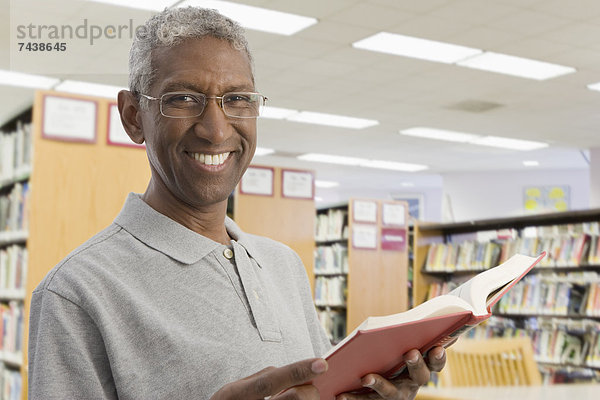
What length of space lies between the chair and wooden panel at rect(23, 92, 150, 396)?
1937mm

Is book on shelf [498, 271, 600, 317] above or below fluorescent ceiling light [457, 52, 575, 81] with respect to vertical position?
below

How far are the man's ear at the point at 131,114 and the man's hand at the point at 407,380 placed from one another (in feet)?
1.79

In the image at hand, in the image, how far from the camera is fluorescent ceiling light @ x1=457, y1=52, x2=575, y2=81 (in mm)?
7277

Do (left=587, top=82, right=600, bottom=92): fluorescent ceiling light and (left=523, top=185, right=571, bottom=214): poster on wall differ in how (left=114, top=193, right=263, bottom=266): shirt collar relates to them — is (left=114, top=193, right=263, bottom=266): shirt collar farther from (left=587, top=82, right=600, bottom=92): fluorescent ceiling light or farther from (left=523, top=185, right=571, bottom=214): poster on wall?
(left=523, top=185, right=571, bottom=214): poster on wall

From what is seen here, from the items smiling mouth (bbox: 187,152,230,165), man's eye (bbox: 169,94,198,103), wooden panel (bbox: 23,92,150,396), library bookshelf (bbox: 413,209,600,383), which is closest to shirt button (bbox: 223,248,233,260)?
smiling mouth (bbox: 187,152,230,165)

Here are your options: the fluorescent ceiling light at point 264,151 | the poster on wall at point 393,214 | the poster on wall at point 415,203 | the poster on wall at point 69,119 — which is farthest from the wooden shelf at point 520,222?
the poster on wall at point 415,203

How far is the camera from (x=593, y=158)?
1177 centimetres

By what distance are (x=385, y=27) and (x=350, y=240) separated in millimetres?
2738

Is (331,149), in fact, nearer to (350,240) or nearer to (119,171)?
(350,240)

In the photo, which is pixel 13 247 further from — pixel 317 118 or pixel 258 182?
pixel 317 118

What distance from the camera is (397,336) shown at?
3.15ft

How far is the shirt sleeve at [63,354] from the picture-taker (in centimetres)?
97

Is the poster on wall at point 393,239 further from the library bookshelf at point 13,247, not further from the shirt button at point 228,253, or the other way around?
the shirt button at point 228,253

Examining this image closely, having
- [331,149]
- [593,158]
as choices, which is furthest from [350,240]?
[593,158]
